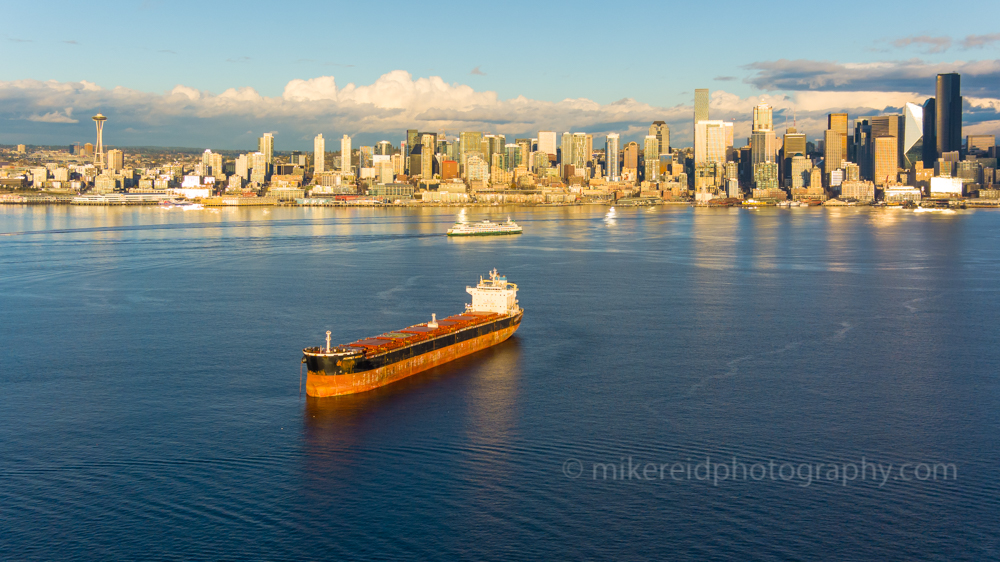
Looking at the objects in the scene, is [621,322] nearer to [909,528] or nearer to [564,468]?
[564,468]

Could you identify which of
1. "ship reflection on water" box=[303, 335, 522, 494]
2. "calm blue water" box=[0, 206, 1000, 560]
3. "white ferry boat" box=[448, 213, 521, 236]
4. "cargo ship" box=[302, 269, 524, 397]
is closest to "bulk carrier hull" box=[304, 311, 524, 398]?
"cargo ship" box=[302, 269, 524, 397]

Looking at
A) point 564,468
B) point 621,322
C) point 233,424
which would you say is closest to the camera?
point 564,468

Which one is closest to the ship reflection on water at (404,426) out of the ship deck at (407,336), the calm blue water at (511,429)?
the calm blue water at (511,429)

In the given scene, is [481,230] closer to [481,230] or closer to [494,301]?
[481,230]

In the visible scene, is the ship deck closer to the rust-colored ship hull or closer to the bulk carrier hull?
the bulk carrier hull

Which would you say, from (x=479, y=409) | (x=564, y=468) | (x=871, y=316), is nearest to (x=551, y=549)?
(x=564, y=468)

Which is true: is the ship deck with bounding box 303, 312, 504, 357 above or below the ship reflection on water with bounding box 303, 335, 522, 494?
above

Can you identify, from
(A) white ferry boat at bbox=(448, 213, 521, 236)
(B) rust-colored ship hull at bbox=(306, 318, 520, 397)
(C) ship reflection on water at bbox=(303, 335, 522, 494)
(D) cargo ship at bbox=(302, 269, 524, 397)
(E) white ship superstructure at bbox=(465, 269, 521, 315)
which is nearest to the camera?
(C) ship reflection on water at bbox=(303, 335, 522, 494)
